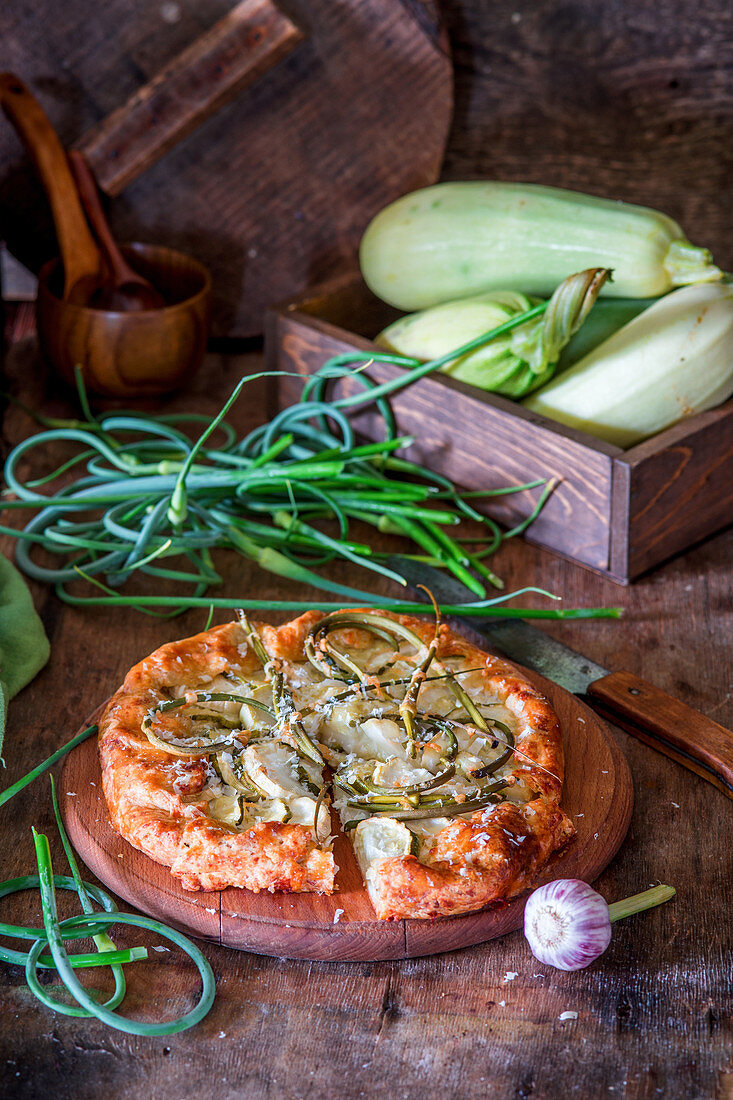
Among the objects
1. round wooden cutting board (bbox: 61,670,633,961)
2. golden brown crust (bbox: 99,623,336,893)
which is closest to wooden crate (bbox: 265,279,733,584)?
round wooden cutting board (bbox: 61,670,633,961)

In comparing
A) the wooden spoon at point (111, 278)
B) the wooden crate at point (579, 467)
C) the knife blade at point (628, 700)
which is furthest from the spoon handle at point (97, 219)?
the knife blade at point (628, 700)

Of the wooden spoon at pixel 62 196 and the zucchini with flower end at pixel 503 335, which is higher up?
the wooden spoon at pixel 62 196

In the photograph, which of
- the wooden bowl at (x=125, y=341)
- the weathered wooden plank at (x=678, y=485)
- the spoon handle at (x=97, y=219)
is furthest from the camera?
the spoon handle at (x=97, y=219)

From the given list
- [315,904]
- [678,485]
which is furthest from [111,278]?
[315,904]

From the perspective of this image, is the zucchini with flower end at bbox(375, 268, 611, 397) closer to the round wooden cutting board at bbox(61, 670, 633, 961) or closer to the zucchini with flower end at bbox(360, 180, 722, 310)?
the zucchini with flower end at bbox(360, 180, 722, 310)

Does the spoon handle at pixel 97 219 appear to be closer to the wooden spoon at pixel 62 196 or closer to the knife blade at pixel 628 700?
the wooden spoon at pixel 62 196

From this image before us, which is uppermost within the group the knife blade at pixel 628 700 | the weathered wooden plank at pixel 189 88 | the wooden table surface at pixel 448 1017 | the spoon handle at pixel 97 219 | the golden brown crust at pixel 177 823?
the weathered wooden plank at pixel 189 88
